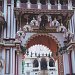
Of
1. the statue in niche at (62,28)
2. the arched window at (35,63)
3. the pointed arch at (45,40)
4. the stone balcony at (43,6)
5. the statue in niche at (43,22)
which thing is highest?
the stone balcony at (43,6)

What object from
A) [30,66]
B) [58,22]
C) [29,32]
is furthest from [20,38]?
[30,66]

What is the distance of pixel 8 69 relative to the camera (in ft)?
60.4

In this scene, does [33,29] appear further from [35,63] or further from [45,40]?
[35,63]

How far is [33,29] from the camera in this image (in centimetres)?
2002

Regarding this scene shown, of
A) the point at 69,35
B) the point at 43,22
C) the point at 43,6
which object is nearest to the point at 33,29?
the point at 43,22

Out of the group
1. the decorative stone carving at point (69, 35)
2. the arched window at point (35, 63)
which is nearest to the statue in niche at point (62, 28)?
the decorative stone carving at point (69, 35)

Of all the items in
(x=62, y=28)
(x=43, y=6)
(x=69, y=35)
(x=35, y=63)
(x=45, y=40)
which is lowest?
(x=35, y=63)

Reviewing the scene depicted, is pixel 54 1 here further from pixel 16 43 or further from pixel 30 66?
pixel 30 66

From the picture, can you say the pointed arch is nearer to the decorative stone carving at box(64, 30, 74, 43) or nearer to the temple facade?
the temple facade

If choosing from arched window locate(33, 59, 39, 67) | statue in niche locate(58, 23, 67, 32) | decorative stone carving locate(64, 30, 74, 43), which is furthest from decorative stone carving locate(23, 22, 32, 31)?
arched window locate(33, 59, 39, 67)

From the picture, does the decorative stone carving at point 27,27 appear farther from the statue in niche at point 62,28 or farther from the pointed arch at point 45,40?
the statue in niche at point 62,28

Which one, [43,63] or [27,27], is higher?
[27,27]

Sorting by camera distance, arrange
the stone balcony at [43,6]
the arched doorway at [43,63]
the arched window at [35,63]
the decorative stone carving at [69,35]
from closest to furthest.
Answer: the decorative stone carving at [69,35], the stone balcony at [43,6], the arched doorway at [43,63], the arched window at [35,63]

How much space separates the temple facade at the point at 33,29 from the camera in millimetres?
18609
